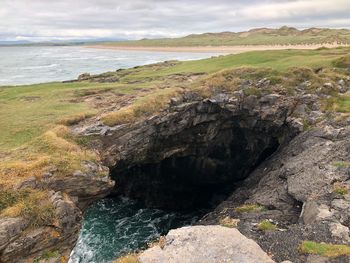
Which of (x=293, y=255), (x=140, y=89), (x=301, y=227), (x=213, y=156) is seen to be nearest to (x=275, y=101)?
(x=213, y=156)

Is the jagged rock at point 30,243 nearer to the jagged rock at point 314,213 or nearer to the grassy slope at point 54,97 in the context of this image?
the grassy slope at point 54,97

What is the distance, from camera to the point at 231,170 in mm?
45250

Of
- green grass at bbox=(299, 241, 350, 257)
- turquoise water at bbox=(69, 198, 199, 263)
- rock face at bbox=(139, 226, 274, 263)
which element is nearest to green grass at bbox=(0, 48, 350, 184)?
turquoise water at bbox=(69, 198, 199, 263)

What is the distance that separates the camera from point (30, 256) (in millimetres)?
20719

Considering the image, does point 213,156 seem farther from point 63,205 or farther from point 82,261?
point 63,205

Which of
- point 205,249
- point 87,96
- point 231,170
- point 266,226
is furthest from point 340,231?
point 87,96

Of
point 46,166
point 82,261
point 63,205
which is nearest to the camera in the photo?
point 63,205

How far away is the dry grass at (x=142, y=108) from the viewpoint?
3219cm

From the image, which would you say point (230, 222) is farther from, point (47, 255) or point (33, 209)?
point (33, 209)

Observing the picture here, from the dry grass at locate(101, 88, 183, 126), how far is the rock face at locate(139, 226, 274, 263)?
625 inches

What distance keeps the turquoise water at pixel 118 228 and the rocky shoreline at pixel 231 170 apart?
7.94ft

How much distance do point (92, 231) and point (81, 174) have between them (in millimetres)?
13165

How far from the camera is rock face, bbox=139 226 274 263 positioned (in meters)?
16.2

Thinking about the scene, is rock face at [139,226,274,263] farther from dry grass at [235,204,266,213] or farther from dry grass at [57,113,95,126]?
dry grass at [57,113,95,126]
